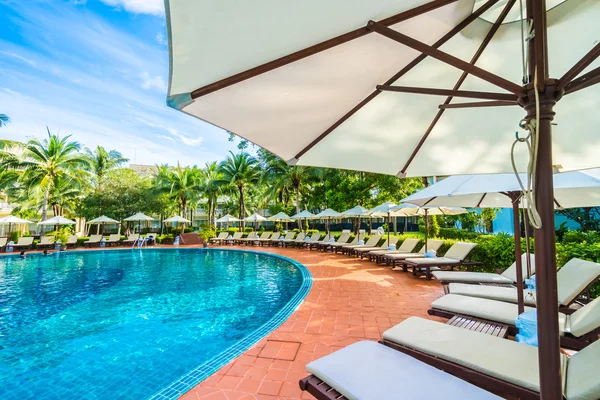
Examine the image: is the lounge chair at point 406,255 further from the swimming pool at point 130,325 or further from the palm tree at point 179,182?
the palm tree at point 179,182

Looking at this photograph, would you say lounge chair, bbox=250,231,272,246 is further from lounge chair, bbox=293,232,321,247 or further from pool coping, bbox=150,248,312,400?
pool coping, bbox=150,248,312,400

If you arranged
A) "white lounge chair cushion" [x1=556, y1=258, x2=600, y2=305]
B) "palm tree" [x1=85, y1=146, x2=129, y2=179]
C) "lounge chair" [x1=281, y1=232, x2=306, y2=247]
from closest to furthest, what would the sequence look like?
"white lounge chair cushion" [x1=556, y1=258, x2=600, y2=305] < "lounge chair" [x1=281, y1=232, x2=306, y2=247] < "palm tree" [x1=85, y1=146, x2=129, y2=179]

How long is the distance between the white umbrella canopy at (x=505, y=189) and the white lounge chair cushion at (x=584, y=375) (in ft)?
6.77

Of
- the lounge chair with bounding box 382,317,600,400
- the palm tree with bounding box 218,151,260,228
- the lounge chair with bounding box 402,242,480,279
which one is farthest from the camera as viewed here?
the palm tree with bounding box 218,151,260,228

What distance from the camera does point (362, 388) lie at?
2.19m

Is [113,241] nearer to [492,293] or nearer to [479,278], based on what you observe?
[479,278]

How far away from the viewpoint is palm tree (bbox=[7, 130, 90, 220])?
2298cm

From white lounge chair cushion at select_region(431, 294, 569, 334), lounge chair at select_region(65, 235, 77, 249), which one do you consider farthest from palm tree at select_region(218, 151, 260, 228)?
white lounge chair cushion at select_region(431, 294, 569, 334)

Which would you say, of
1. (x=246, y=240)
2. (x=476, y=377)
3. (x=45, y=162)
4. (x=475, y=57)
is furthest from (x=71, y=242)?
(x=475, y=57)

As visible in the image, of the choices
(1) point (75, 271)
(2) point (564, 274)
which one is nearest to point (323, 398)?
(2) point (564, 274)

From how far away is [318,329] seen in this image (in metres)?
4.64

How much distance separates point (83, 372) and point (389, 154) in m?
5.27

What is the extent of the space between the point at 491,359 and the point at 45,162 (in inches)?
1207

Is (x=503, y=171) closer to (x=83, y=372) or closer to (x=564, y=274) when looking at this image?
(x=564, y=274)
